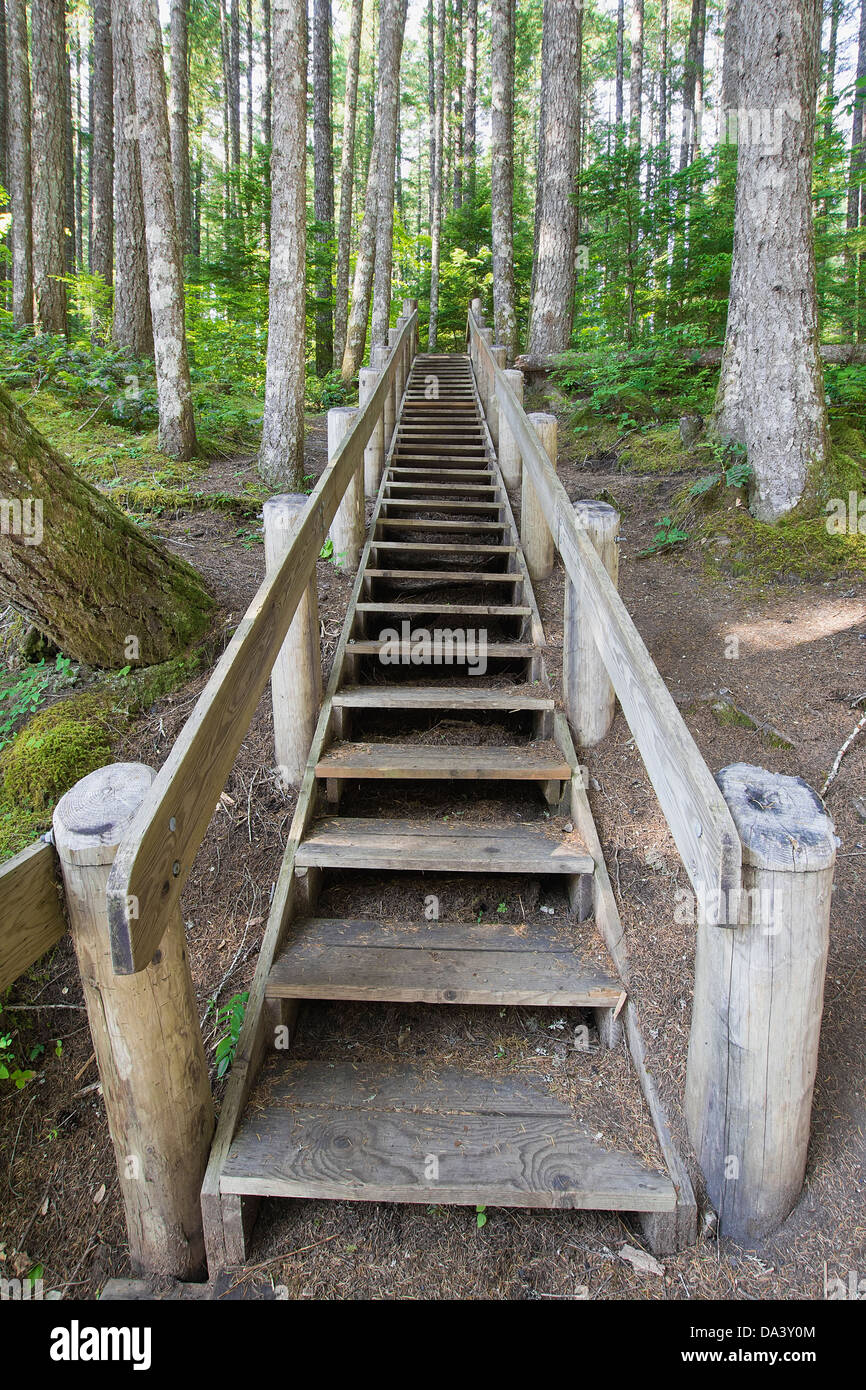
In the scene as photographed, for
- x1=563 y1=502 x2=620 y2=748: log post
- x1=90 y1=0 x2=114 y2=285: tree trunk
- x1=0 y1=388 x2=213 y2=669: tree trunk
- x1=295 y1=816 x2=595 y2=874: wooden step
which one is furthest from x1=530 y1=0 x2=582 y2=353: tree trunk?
x1=295 y1=816 x2=595 y2=874: wooden step

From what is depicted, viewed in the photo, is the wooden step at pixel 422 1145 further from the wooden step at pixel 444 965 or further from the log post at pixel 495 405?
the log post at pixel 495 405

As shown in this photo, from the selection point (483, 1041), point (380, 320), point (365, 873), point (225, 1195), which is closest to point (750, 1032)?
point (483, 1041)

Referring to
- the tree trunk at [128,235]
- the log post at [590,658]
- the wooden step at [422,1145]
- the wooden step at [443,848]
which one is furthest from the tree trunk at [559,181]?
the wooden step at [422,1145]

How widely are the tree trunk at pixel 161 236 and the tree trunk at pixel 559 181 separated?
565 cm

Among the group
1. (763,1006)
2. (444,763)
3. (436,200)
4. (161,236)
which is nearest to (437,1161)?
(763,1006)

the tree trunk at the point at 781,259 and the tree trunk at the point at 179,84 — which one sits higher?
the tree trunk at the point at 179,84

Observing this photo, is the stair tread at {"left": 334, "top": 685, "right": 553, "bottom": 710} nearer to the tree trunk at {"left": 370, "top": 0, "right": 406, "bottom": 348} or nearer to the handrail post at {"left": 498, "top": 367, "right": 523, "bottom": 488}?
the handrail post at {"left": 498, "top": 367, "right": 523, "bottom": 488}

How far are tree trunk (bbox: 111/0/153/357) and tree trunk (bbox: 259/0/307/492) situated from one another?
9.96ft

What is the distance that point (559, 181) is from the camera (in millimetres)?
10508

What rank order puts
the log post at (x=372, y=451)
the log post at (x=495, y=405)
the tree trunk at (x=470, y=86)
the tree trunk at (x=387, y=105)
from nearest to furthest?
the log post at (x=372, y=451), the log post at (x=495, y=405), the tree trunk at (x=387, y=105), the tree trunk at (x=470, y=86)

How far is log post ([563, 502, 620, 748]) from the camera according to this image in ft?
11.1

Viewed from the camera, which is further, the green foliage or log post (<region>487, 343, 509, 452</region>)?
log post (<region>487, 343, 509, 452</region>)

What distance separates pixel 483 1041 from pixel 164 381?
22.4 feet

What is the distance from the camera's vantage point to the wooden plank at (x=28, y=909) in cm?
165
